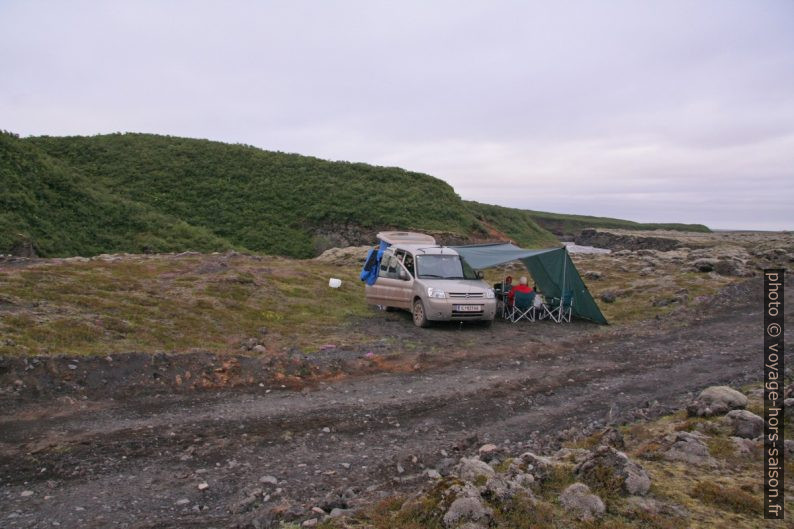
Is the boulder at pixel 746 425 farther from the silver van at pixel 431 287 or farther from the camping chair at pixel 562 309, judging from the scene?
the camping chair at pixel 562 309

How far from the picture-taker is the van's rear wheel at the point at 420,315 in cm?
1337

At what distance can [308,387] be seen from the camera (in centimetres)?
859

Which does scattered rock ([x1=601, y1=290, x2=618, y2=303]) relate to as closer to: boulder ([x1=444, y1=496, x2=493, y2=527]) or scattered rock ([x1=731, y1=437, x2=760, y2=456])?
scattered rock ([x1=731, y1=437, x2=760, y2=456])

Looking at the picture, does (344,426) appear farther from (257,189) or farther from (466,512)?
(257,189)

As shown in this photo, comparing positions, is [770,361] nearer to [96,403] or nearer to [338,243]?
[96,403]

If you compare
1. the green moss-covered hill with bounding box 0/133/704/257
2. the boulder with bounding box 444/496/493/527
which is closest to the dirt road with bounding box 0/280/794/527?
the boulder with bounding box 444/496/493/527

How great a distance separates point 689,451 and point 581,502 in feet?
5.96

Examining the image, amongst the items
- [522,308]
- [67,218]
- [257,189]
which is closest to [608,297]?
[522,308]

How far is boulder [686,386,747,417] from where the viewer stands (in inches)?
253

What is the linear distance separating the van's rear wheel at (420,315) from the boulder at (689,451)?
8106mm

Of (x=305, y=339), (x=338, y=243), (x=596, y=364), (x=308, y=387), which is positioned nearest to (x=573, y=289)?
(x=596, y=364)

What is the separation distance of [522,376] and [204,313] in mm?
7302

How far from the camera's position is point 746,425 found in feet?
18.8

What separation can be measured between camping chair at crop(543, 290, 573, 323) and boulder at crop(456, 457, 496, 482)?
439 inches
